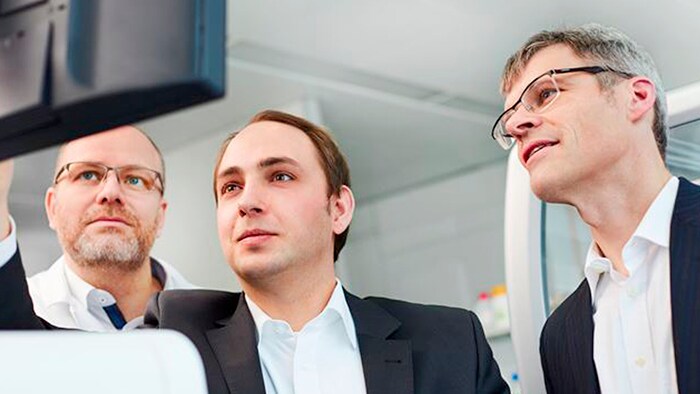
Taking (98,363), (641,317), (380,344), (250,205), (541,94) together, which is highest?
(541,94)

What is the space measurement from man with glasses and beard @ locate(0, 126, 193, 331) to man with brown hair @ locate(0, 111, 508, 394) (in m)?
0.39

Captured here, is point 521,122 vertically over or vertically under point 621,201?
over

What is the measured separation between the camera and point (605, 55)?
1756 millimetres

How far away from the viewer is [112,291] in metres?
2.15

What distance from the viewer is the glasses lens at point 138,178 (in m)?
2.18

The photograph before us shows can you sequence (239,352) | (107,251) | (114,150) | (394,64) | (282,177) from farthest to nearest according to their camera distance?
1. (394,64)
2. (114,150)
3. (107,251)
4. (282,177)
5. (239,352)

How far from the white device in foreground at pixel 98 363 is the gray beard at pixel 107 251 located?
53.0 inches

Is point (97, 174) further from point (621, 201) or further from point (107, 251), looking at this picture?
point (621, 201)

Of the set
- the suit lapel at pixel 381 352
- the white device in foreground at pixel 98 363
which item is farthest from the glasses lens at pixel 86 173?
the white device in foreground at pixel 98 363

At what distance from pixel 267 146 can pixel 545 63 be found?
0.58m

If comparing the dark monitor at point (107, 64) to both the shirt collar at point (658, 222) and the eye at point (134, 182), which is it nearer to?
the shirt collar at point (658, 222)

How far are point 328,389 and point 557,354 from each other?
A: 0.45 metres

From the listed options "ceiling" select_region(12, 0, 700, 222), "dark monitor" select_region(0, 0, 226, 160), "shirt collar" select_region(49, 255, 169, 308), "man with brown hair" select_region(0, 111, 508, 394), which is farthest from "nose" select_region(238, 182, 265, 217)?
"ceiling" select_region(12, 0, 700, 222)

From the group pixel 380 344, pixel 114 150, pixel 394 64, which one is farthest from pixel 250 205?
pixel 394 64
